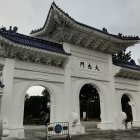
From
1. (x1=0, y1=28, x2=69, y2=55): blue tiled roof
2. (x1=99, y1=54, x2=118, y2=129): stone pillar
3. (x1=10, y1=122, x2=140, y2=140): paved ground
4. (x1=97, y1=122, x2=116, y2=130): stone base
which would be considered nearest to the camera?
(x1=10, y1=122, x2=140, y2=140): paved ground

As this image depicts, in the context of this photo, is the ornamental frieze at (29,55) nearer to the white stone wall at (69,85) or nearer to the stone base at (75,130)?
the white stone wall at (69,85)

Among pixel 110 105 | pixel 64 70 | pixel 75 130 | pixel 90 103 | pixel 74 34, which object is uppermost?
pixel 74 34

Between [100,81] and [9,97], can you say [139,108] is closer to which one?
[100,81]

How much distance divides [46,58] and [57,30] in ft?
7.81

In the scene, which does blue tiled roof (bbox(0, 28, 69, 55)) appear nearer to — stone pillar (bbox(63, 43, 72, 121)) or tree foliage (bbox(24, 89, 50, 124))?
stone pillar (bbox(63, 43, 72, 121))

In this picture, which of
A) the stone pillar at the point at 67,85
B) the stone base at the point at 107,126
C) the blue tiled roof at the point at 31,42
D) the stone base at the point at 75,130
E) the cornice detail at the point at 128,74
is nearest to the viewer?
the blue tiled roof at the point at 31,42

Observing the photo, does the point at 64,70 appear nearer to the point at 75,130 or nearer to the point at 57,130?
the point at 75,130

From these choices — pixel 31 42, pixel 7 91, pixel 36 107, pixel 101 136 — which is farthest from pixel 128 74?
pixel 36 107

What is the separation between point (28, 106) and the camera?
103ft

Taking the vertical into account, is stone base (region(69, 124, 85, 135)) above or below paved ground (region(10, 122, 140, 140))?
above

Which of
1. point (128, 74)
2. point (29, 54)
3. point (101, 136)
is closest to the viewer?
point (101, 136)

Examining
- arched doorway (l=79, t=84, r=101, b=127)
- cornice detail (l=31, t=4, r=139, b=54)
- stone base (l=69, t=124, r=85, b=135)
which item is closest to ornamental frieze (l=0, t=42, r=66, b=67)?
cornice detail (l=31, t=4, r=139, b=54)

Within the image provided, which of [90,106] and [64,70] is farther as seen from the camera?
[90,106]

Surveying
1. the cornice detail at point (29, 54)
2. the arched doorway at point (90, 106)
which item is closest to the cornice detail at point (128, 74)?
the cornice detail at point (29, 54)
